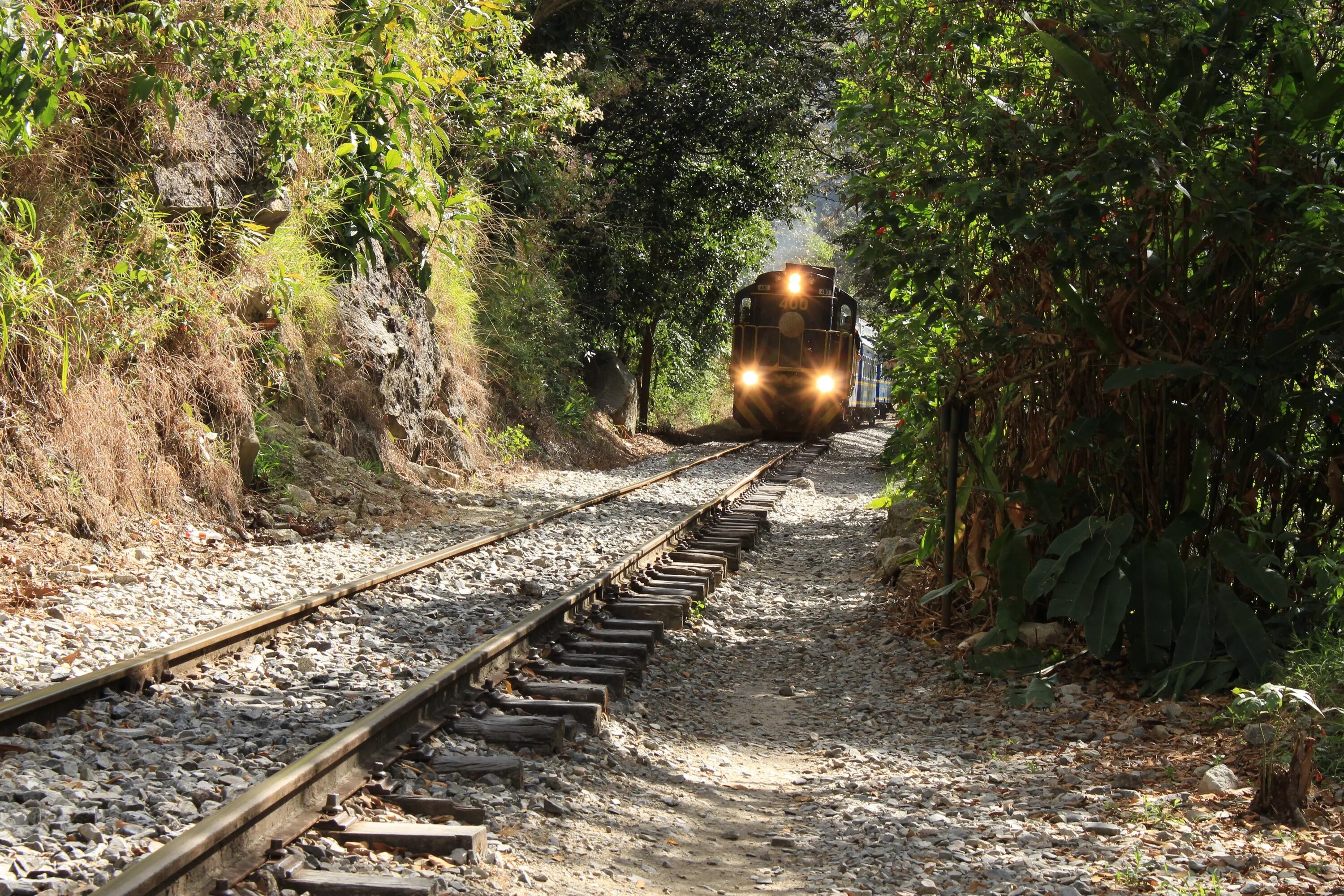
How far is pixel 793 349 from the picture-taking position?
2506cm

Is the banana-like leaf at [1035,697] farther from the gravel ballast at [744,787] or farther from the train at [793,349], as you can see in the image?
the train at [793,349]

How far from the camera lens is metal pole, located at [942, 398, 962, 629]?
723 centimetres

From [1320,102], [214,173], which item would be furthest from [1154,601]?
[214,173]

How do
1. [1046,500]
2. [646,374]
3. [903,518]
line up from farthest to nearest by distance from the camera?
1. [646,374]
2. [903,518]
3. [1046,500]

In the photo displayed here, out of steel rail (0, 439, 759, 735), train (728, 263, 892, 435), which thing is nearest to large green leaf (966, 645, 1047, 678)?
steel rail (0, 439, 759, 735)

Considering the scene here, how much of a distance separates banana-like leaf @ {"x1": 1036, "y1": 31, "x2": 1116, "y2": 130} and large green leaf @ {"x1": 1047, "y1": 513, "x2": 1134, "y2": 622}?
1971 mm

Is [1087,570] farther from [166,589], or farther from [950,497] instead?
[166,589]

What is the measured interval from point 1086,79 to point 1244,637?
2750 millimetres

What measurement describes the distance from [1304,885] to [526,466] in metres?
14.7

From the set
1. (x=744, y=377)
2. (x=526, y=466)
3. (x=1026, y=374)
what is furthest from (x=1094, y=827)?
(x=744, y=377)

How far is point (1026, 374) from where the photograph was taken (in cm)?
647

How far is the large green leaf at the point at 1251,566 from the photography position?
18.3ft

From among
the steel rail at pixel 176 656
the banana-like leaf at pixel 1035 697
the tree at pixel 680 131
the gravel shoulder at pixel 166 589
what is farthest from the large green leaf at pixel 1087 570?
the tree at pixel 680 131

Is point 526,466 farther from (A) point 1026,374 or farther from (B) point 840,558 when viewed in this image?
(A) point 1026,374
